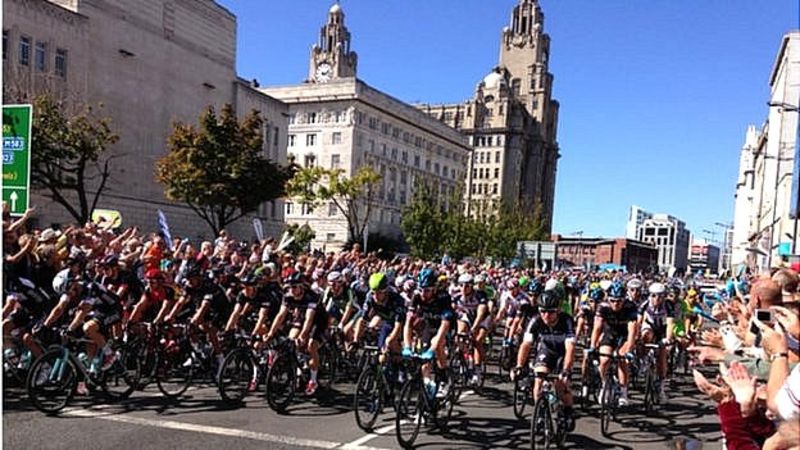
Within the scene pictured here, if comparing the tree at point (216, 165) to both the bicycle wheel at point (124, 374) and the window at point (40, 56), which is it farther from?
the bicycle wheel at point (124, 374)

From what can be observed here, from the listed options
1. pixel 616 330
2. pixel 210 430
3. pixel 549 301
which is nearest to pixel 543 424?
pixel 549 301

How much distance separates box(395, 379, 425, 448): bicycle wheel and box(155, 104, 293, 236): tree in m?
29.5

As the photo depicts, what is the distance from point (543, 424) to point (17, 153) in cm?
788

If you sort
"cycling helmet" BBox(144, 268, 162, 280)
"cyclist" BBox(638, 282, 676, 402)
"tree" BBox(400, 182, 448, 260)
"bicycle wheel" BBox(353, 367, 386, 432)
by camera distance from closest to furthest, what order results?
"bicycle wheel" BBox(353, 367, 386, 432), "cycling helmet" BBox(144, 268, 162, 280), "cyclist" BBox(638, 282, 676, 402), "tree" BBox(400, 182, 448, 260)

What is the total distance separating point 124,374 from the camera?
9.03 m

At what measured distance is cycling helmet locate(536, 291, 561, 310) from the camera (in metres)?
7.80

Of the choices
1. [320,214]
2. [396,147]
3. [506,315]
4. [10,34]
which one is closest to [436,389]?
[506,315]

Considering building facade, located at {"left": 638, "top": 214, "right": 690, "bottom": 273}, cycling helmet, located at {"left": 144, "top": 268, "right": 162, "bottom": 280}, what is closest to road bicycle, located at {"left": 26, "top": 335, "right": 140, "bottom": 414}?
cycling helmet, located at {"left": 144, "top": 268, "right": 162, "bottom": 280}

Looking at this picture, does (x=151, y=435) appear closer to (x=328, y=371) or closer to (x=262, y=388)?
(x=262, y=388)

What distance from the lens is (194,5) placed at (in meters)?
50.2

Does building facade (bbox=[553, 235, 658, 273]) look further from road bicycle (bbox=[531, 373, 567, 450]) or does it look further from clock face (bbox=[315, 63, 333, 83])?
road bicycle (bbox=[531, 373, 567, 450])

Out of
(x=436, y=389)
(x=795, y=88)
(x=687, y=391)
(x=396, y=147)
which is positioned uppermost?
(x=795, y=88)

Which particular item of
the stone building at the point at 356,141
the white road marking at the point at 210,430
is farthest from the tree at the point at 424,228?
the white road marking at the point at 210,430

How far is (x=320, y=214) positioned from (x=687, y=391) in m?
69.5
